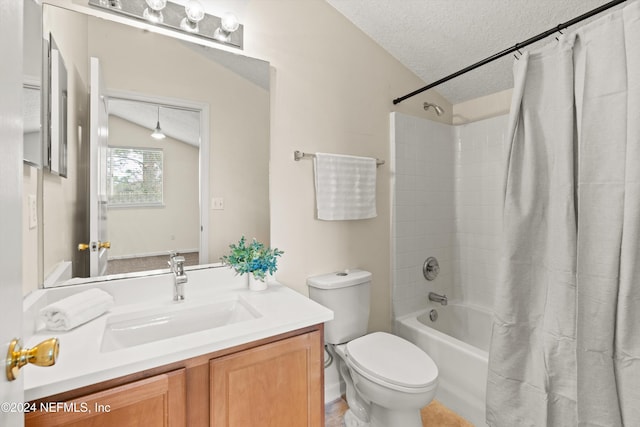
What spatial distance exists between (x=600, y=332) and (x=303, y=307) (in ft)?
3.39

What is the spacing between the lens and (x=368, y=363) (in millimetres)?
1543

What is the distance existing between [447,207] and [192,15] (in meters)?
2.21

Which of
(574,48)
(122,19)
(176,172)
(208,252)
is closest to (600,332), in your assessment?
(574,48)

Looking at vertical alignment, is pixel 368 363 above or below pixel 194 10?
below

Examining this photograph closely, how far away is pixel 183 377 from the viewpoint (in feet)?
3.07

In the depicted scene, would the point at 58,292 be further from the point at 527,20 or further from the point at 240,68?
the point at 527,20

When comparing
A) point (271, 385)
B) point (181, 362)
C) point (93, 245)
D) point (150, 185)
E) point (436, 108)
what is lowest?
point (271, 385)

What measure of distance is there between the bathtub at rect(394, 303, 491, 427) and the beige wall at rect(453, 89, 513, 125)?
155cm

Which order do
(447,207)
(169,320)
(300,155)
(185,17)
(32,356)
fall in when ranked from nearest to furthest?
1. (32,356)
2. (169,320)
3. (185,17)
4. (300,155)
5. (447,207)

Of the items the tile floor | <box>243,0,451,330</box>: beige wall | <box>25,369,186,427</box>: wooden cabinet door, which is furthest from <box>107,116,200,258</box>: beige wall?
the tile floor

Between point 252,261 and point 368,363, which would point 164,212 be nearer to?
point 252,261

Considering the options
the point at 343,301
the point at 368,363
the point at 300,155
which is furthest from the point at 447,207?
the point at 368,363

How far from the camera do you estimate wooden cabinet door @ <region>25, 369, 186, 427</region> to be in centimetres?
78

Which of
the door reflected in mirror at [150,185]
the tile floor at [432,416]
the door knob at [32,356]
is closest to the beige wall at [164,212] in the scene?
the door reflected in mirror at [150,185]
